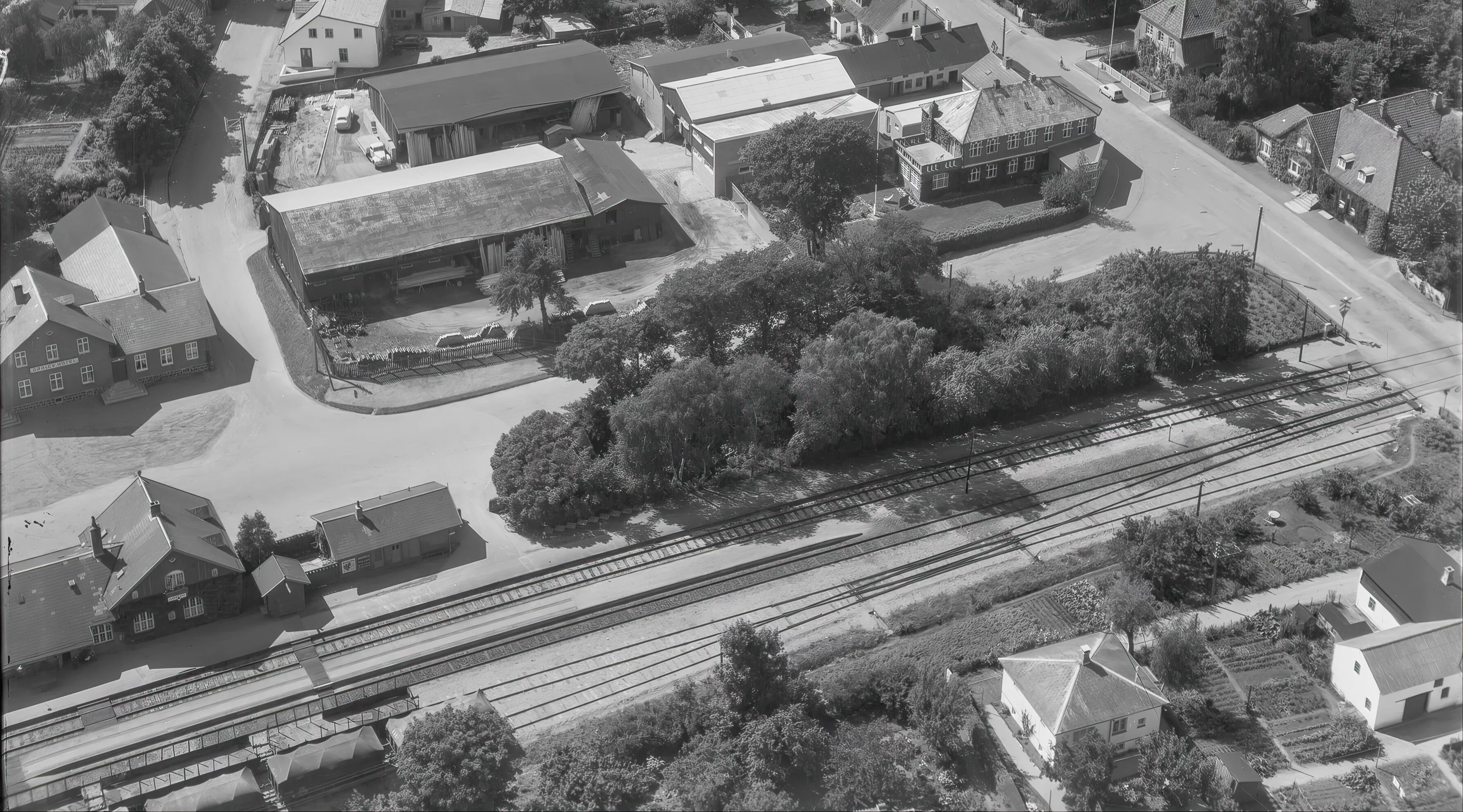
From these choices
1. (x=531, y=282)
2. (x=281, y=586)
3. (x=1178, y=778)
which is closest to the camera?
(x=1178, y=778)

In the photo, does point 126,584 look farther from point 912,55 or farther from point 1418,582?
point 912,55

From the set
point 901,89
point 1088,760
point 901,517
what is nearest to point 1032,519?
point 901,517

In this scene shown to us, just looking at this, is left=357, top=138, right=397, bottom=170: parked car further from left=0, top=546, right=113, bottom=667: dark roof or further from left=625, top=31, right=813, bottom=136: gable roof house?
left=0, top=546, right=113, bottom=667: dark roof

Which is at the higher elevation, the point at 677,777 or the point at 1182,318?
the point at 1182,318

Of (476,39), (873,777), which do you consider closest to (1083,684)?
(873,777)

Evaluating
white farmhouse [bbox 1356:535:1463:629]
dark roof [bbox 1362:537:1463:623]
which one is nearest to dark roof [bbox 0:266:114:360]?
white farmhouse [bbox 1356:535:1463:629]

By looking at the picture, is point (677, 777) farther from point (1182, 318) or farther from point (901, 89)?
point (901, 89)

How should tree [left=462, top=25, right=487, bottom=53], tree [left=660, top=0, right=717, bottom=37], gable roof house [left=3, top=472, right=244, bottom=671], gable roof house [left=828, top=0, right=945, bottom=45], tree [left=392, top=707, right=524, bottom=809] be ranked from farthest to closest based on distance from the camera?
tree [left=660, top=0, right=717, bottom=37]
gable roof house [left=828, top=0, right=945, bottom=45]
tree [left=462, top=25, right=487, bottom=53]
gable roof house [left=3, top=472, right=244, bottom=671]
tree [left=392, top=707, right=524, bottom=809]
